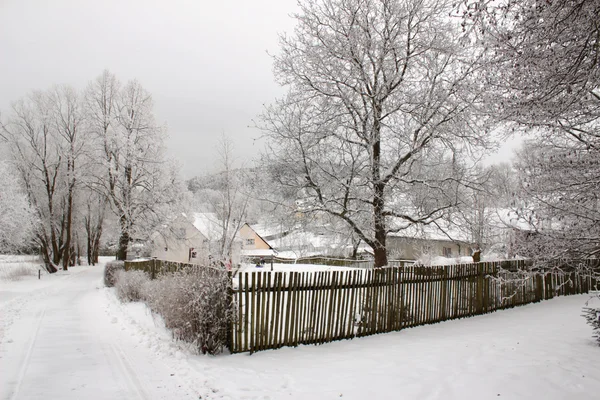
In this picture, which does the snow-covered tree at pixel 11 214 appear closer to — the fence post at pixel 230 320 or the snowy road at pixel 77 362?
the snowy road at pixel 77 362

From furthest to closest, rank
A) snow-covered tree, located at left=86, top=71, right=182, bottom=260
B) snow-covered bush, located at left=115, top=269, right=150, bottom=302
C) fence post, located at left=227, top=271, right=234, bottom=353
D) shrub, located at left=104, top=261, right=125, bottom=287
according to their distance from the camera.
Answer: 1. snow-covered tree, located at left=86, top=71, right=182, bottom=260
2. shrub, located at left=104, top=261, right=125, bottom=287
3. snow-covered bush, located at left=115, top=269, right=150, bottom=302
4. fence post, located at left=227, top=271, right=234, bottom=353

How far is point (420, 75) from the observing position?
10602mm

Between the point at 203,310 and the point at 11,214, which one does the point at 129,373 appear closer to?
the point at 203,310

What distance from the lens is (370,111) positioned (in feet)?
34.8

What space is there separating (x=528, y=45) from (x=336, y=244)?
996cm

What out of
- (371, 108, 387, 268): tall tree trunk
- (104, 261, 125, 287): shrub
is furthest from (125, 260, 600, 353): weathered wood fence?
(104, 261, 125, 287): shrub

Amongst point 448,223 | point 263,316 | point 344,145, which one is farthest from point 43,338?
point 448,223

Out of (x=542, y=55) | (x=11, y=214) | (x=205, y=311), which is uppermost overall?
(x=542, y=55)

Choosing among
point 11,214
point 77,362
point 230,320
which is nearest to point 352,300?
point 230,320

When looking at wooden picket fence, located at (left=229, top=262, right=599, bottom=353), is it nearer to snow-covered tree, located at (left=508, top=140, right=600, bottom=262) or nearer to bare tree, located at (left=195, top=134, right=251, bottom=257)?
snow-covered tree, located at (left=508, top=140, right=600, bottom=262)

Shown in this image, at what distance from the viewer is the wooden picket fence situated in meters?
6.83

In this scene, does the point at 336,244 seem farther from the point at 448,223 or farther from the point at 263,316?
the point at 263,316

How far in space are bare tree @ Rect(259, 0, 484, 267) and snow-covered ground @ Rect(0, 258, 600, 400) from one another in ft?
12.6

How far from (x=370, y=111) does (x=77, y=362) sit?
8.67 m
